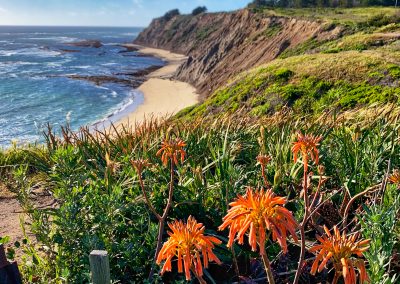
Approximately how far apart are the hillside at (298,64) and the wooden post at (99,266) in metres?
5.70

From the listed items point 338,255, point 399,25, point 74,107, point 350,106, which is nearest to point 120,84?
point 74,107

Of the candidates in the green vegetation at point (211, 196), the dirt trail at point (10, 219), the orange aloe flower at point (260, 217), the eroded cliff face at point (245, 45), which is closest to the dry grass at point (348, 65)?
the eroded cliff face at point (245, 45)

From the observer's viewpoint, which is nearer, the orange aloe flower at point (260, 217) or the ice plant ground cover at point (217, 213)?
the orange aloe flower at point (260, 217)

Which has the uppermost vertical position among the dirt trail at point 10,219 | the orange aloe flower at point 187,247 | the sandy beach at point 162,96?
the orange aloe flower at point 187,247

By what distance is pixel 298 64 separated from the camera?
19.5m

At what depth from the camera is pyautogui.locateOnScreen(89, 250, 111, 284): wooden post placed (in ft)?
6.84

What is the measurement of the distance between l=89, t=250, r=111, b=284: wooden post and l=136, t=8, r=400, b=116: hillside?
570 cm

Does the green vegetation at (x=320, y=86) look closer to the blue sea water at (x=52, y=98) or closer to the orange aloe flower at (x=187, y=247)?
the blue sea water at (x=52, y=98)

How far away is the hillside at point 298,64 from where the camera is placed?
14845 mm

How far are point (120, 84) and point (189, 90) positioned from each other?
8838 mm

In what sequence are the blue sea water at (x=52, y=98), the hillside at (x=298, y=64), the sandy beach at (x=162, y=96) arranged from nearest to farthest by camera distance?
1. the hillside at (x=298, y=64)
2. the blue sea water at (x=52, y=98)
3. the sandy beach at (x=162, y=96)

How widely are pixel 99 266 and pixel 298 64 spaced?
18.6 metres

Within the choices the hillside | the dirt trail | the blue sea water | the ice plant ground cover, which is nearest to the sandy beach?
the blue sea water

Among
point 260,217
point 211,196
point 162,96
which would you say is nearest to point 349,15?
point 162,96
